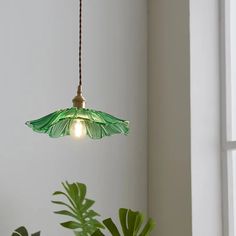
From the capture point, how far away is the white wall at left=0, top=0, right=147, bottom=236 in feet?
8.21

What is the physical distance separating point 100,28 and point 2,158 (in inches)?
34.4

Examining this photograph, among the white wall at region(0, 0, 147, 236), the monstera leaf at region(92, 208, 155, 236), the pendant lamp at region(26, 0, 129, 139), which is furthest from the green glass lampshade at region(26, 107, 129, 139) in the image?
the white wall at region(0, 0, 147, 236)

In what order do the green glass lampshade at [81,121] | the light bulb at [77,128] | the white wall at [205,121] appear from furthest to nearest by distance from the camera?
the white wall at [205,121], the light bulb at [77,128], the green glass lampshade at [81,121]

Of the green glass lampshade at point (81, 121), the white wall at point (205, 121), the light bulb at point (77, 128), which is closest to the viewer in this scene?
the green glass lampshade at point (81, 121)

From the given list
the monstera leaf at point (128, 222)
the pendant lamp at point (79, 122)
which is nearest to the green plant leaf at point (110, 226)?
the monstera leaf at point (128, 222)

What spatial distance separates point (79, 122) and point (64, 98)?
86 cm

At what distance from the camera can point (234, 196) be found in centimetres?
254

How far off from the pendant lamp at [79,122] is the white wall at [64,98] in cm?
68

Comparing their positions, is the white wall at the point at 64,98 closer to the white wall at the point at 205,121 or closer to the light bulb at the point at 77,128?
the white wall at the point at 205,121

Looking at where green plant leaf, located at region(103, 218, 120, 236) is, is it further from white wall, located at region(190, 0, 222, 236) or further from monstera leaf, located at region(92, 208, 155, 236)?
white wall, located at region(190, 0, 222, 236)

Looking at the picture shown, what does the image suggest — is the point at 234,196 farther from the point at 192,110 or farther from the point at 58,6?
the point at 58,6

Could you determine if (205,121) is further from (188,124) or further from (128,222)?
(128,222)

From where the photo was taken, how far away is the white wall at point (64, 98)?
250 centimetres

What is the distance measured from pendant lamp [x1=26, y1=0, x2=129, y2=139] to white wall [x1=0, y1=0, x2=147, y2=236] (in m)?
0.68
